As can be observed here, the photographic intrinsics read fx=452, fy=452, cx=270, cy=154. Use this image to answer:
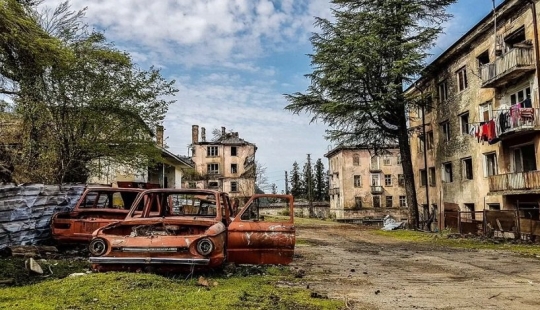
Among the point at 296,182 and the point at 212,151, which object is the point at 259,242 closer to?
the point at 212,151

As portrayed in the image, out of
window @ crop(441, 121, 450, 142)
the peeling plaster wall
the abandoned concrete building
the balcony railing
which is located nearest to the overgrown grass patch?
the peeling plaster wall

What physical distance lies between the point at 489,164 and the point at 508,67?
6.65 metres

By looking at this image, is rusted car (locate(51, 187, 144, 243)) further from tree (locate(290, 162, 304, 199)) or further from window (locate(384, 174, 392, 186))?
tree (locate(290, 162, 304, 199))

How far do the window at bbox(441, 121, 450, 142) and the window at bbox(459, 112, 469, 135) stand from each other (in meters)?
2.03

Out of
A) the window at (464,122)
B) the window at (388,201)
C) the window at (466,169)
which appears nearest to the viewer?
the window at (466,169)

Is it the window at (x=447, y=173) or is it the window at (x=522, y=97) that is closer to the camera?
the window at (x=522, y=97)

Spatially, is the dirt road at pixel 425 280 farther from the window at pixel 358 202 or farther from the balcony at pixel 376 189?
the balcony at pixel 376 189

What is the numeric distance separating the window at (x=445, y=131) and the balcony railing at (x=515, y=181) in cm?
738

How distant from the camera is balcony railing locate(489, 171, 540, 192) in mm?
21266

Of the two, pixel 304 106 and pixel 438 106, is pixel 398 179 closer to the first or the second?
pixel 438 106

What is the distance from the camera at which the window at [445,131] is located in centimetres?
3172

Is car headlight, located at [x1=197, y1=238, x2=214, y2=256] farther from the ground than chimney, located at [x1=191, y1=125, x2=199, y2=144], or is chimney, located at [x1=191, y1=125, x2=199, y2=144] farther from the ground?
chimney, located at [x1=191, y1=125, x2=199, y2=144]

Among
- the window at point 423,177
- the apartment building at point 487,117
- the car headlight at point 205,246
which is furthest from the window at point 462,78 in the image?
the car headlight at point 205,246

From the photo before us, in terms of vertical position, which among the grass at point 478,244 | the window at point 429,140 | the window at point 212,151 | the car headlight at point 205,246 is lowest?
the grass at point 478,244
